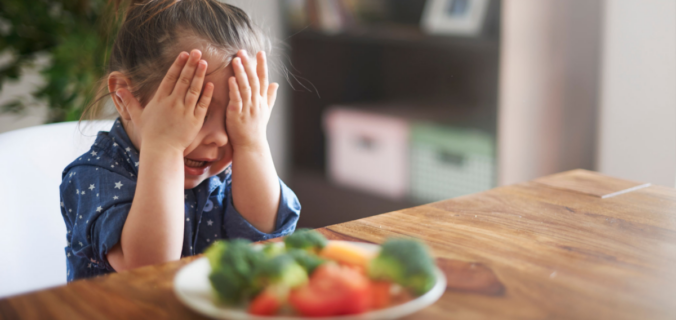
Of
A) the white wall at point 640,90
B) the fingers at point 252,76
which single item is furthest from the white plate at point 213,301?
the white wall at point 640,90

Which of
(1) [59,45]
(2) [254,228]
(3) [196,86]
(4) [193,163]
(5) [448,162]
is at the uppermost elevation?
(1) [59,45]

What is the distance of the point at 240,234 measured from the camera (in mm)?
876

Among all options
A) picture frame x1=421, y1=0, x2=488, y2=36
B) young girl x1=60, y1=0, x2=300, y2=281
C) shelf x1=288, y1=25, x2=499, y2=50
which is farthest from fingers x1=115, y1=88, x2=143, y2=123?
picture frame x1=421, y1=0, x2=488, y2=36

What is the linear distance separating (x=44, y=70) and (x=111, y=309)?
58.5 inches

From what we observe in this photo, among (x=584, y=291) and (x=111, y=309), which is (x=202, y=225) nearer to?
(x=111, y=309)

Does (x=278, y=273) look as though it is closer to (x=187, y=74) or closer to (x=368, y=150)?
(x=187, y=74)

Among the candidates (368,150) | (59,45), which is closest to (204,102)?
(59,45)

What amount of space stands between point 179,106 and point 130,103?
0.11 m

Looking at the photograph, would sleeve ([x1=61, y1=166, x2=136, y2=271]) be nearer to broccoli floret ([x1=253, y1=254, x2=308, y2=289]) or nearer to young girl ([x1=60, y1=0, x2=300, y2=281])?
young girl ([x1=60, y1=0, x2=300, y2=281])

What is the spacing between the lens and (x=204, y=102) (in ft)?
2.47

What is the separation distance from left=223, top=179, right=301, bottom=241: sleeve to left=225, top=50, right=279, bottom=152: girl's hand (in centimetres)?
9

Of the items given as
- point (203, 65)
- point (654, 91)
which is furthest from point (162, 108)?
point (654, 91)

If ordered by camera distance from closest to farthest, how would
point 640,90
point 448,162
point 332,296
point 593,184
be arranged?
point 332,296
point 593,184
point 640,90
point 448,162

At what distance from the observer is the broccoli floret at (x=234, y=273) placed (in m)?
0.40
